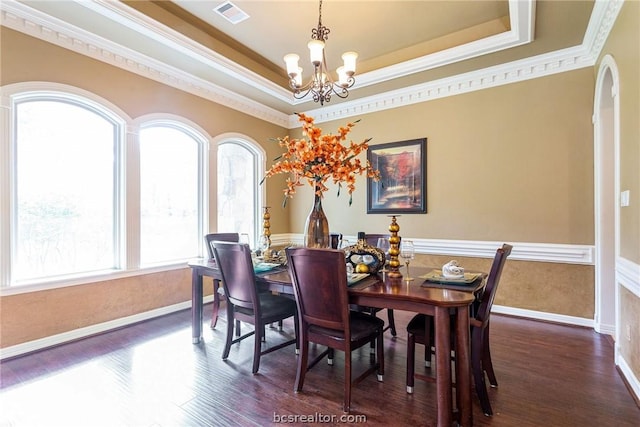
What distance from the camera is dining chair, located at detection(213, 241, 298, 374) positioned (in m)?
2.37

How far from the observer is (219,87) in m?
4.33

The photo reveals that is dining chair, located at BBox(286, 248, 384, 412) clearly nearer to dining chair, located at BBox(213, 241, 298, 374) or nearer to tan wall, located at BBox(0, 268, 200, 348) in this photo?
dining chair, located at BBox(213, 241, 298, 374)

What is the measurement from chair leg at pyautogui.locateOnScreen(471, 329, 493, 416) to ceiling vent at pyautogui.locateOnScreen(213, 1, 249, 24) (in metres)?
3.50

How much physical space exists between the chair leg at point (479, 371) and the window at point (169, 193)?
140 inches

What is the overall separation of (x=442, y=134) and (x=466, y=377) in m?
3.26

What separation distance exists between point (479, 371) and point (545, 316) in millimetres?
2250

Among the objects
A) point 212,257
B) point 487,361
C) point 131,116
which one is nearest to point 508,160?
point 487,361

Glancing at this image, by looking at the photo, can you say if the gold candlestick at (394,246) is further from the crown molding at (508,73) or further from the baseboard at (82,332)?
the baseboard at (82,332)

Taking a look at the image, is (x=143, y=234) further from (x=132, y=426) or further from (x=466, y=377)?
(x=466, y=377)

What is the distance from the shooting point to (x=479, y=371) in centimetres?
190

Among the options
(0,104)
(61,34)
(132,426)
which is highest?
(61,34)

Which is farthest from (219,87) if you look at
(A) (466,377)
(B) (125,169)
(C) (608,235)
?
(C) (608,235)

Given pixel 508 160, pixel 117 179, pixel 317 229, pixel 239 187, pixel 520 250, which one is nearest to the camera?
pixel 317 229

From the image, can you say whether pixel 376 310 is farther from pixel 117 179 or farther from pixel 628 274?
pixel 117 179
